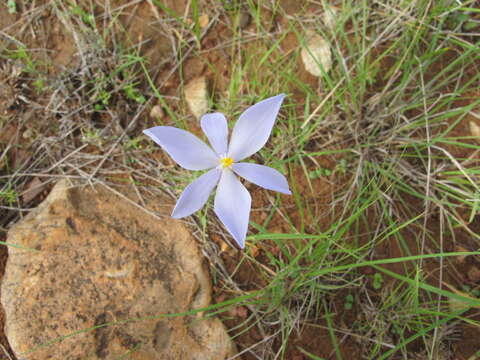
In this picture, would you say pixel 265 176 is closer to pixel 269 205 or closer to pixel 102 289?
pixel 269 205

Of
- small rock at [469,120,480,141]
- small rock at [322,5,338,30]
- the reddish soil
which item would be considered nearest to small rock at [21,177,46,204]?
the reddish soil

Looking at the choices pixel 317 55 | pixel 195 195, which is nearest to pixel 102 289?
pixel 195 195

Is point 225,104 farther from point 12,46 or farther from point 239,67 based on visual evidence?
point 12,46

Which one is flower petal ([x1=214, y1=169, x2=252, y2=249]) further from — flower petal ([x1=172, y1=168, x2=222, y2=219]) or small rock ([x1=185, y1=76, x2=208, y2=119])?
small rock ([x1=185, y1=76, x2=208, y2=119])

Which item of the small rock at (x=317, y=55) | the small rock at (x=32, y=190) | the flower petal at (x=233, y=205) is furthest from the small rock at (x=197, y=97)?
the small rock at (x=32, y=190)

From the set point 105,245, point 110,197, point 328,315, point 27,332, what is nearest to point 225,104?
point 110,197

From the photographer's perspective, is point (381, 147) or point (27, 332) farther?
point (381, 147)
